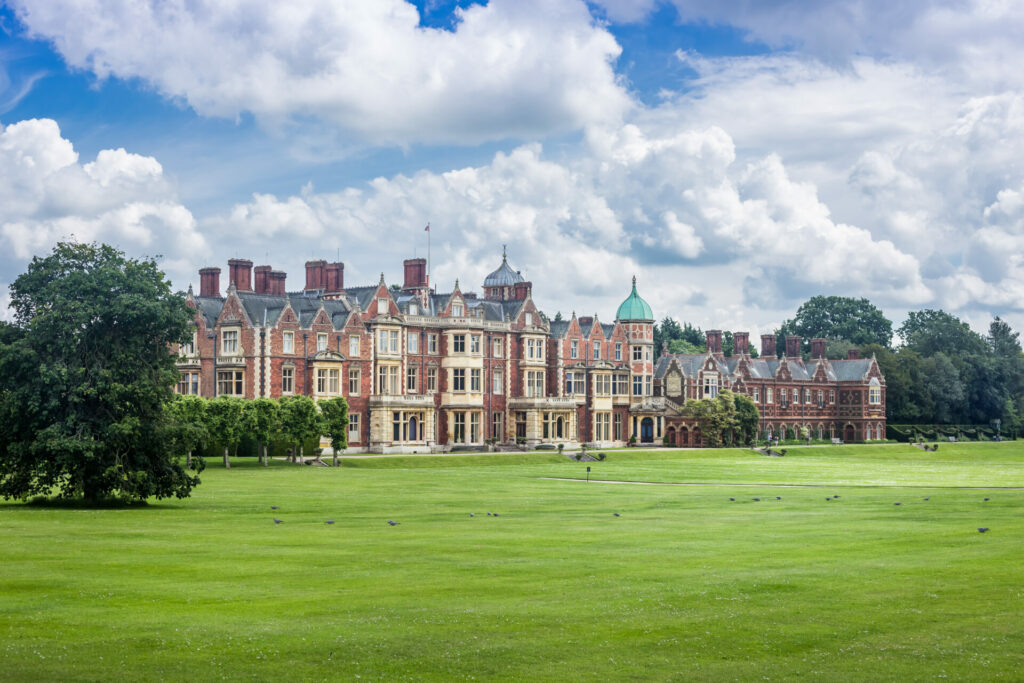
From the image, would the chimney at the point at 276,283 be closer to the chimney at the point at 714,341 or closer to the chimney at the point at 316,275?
the chimney at the point at 316,275

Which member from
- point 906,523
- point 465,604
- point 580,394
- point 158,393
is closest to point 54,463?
point 158,393

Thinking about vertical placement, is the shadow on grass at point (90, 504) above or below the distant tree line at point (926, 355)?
below

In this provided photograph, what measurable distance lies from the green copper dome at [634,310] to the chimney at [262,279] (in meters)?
38.1

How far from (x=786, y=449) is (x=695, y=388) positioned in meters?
16.6

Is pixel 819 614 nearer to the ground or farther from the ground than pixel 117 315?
nearer to the ground

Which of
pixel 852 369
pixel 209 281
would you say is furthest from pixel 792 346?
pixel 209 281

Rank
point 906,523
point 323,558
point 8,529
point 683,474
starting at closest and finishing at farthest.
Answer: point 323,558 → point 8,529 → point 906,523 → point 683,474

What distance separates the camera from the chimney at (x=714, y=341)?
125 m

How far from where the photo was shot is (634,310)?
112 metres

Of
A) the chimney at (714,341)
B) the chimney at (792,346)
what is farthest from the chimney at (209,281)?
the chimney at (792,346)

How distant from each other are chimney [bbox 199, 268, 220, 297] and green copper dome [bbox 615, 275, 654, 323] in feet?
134

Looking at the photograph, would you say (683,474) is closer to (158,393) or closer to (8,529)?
(158,393)

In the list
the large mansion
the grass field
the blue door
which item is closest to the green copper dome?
the large mansion

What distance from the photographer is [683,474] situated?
2537 inches
